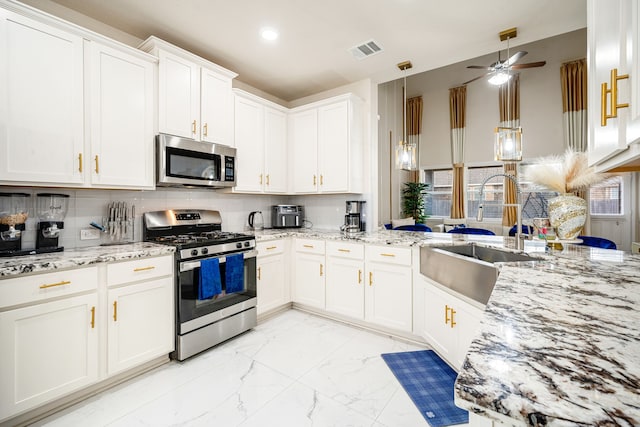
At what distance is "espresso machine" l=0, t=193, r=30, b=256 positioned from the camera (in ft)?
6.08

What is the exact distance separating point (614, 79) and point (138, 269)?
2.58 m

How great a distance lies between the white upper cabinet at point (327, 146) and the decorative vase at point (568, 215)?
1.89 m

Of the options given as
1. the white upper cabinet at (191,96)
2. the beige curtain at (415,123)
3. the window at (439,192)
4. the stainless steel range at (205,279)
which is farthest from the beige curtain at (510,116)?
the white upper cabinet at (191,96)

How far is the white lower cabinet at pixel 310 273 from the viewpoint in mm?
3176

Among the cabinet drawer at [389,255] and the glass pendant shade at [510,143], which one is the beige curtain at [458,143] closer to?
the glass pendant shade at [510,143]

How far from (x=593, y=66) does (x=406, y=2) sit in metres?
1.49

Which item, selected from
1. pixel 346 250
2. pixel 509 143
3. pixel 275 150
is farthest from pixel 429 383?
pixel 275 150

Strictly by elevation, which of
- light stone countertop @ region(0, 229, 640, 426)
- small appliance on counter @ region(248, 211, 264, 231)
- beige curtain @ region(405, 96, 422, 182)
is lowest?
light stone countertop @ region(0, 229, 640, 426)

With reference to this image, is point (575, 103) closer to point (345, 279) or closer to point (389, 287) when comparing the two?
point (389, 287)

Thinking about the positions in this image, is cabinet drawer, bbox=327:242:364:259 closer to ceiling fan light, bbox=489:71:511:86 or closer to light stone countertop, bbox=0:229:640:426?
light stone countertop, bbox=0:229:640:426

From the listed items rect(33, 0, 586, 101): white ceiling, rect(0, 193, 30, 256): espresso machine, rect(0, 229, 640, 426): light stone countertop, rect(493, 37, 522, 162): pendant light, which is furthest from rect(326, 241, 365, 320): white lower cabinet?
rect(0, 193, 30, 256): espresso machine

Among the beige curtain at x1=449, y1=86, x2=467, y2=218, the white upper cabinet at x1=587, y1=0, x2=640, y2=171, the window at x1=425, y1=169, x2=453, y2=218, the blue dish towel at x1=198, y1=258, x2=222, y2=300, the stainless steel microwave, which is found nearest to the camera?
the white upper cabinet at x1=587, y1=0, x2=640, y2=171

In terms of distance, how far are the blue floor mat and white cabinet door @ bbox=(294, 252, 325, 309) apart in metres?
1.01

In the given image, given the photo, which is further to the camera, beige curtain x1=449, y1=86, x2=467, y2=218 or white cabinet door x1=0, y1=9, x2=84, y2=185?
beige curtain x1=449, y1=86, x2=467, y2=218
